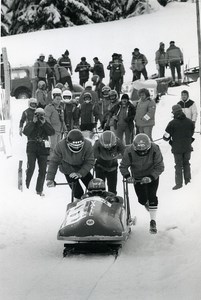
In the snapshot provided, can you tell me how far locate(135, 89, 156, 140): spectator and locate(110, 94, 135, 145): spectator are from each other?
0.14 metres

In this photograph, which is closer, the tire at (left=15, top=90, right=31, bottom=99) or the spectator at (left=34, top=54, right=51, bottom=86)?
the spectator at (left=34, top=54, right=51, bottom=86)

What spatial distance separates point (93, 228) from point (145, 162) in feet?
5.38

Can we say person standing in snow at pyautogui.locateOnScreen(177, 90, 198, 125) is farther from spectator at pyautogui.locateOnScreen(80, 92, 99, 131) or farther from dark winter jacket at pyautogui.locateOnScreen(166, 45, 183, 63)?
spectator at pyautogui.locateOnScreen(80, 92, 99, 131)

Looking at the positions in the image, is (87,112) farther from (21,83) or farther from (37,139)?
(21,83)

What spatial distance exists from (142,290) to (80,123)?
6.12 meters

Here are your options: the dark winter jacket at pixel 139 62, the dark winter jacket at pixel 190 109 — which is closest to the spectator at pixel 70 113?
the dark winter jacket at pixel 190 109

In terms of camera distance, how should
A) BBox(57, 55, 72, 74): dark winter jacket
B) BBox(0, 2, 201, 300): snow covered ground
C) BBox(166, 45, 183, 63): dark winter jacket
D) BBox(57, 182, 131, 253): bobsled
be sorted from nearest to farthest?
BBox(0, 2, 201, 300): snow covered ground < BBox(57, 182, 131, 253): bobsled < BBox(166, 45, 183, 63): dark winter jacket < BBox(57, 55, 72, 74): dark winter jacket

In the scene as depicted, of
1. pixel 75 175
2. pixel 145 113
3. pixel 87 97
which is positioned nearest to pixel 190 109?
pixel 145 113

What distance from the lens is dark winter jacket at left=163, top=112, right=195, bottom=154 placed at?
30.4ft

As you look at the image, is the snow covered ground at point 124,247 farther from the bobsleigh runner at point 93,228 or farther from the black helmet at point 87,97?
the black helmet at point 87,97

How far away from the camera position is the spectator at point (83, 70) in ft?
45.0

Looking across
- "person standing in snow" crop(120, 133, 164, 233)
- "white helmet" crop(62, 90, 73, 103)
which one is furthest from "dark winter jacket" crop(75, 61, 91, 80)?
"person standing in snow" crop(120, 133, 164, 233)

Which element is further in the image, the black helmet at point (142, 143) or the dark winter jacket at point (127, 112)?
the dark winter jacket at point (127, 112)

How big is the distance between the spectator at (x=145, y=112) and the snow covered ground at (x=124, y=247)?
2.41 feet
